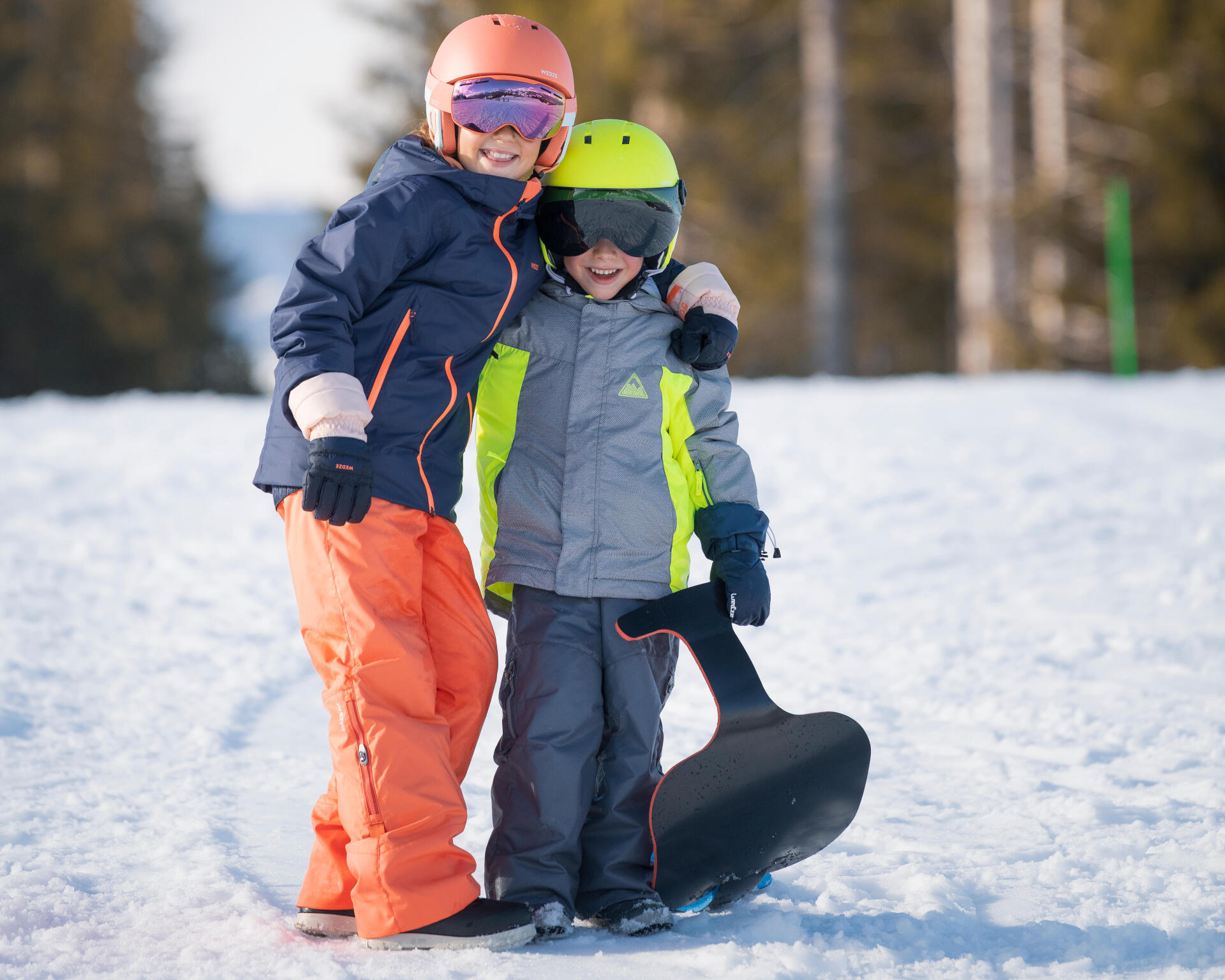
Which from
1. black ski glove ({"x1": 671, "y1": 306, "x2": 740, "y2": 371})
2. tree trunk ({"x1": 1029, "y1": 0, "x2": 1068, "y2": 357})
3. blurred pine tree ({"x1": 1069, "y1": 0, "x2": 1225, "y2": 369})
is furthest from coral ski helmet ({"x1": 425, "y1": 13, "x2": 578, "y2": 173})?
blurred pine tree ({"x1": 1069, "y1": 0, "x2": 1225, "y2": 369})

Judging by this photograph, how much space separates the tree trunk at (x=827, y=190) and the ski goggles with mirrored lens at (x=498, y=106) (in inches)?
553

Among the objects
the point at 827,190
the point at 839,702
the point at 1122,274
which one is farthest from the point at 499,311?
the point at 827,190

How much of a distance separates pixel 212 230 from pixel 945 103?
13.7 m

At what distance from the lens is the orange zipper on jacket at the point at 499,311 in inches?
94.9

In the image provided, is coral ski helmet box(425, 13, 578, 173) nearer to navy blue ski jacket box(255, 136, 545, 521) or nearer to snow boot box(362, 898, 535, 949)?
navy blue ski jacket box(255, 136, 545, 521)

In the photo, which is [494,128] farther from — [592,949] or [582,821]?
[592,949]

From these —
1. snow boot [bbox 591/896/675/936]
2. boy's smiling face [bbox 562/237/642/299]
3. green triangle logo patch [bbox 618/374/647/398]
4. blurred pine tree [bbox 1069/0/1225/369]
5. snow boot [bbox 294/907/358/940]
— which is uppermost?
blurred pine tree [bbox 1069/0/1225/369]

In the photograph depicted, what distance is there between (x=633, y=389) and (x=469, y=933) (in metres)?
1.11

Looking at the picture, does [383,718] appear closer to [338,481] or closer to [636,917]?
[338,481]

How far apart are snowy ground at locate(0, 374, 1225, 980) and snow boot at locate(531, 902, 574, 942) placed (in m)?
0.06

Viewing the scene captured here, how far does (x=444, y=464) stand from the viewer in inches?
97.6

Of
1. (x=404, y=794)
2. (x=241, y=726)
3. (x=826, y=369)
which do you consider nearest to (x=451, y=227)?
(x=404, y=794)

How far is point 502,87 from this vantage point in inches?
98.2

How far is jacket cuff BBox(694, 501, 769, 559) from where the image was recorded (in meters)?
2.58
